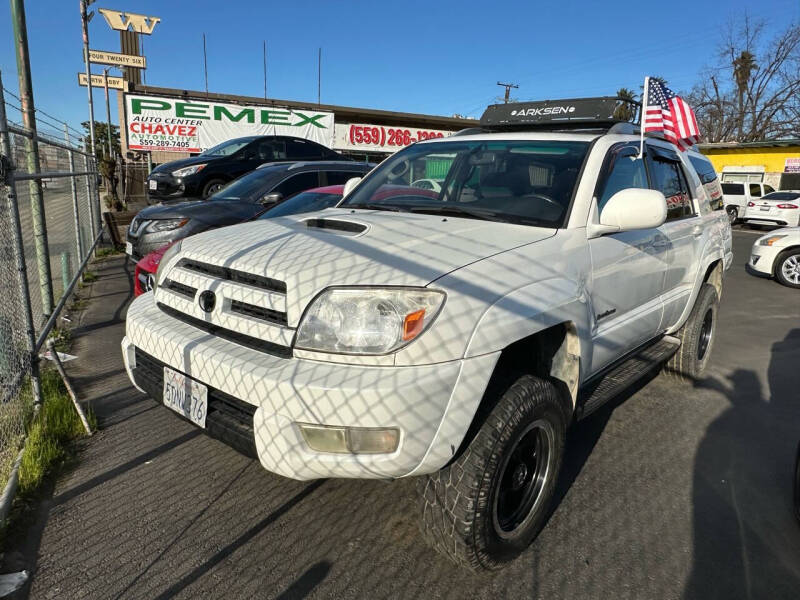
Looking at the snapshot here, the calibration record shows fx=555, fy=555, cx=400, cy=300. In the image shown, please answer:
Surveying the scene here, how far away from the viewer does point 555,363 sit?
2662 mm

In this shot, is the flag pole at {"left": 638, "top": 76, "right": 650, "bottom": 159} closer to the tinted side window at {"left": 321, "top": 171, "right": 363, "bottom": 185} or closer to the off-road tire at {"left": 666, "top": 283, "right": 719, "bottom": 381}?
the off-road tire at {"left": 666, "top": 283, "right": 719, "bottom": 381}

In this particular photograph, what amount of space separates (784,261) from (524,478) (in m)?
9.53

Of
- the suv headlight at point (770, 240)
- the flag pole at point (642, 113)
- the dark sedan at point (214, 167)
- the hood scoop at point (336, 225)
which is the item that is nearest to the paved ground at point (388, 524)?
the hood scoop at point (336, 225)

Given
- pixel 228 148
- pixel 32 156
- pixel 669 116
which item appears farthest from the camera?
pixel 228 148

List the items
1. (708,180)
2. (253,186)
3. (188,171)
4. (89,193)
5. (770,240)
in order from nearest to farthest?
(708,180) < (253,186) < (770,240) < (89,193) < (188,171)

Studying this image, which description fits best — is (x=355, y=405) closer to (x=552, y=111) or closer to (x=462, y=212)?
(x=462, y=212)

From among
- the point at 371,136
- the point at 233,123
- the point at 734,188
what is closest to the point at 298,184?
the point at 233,123

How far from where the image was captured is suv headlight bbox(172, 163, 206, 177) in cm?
1068

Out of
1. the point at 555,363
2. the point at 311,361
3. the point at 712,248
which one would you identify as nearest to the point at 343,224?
the point at 311,361

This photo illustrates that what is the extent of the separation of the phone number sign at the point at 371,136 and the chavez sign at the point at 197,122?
1282mm

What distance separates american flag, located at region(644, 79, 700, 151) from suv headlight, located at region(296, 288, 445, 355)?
2.69 meters

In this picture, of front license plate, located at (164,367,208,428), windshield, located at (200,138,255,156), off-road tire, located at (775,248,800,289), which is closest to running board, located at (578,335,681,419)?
front license plate, located at (164,367,208,428)

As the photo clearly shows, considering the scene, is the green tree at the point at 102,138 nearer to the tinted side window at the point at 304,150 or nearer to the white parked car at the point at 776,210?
the tinted side window at the point at 304,150

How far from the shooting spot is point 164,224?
259 inches
